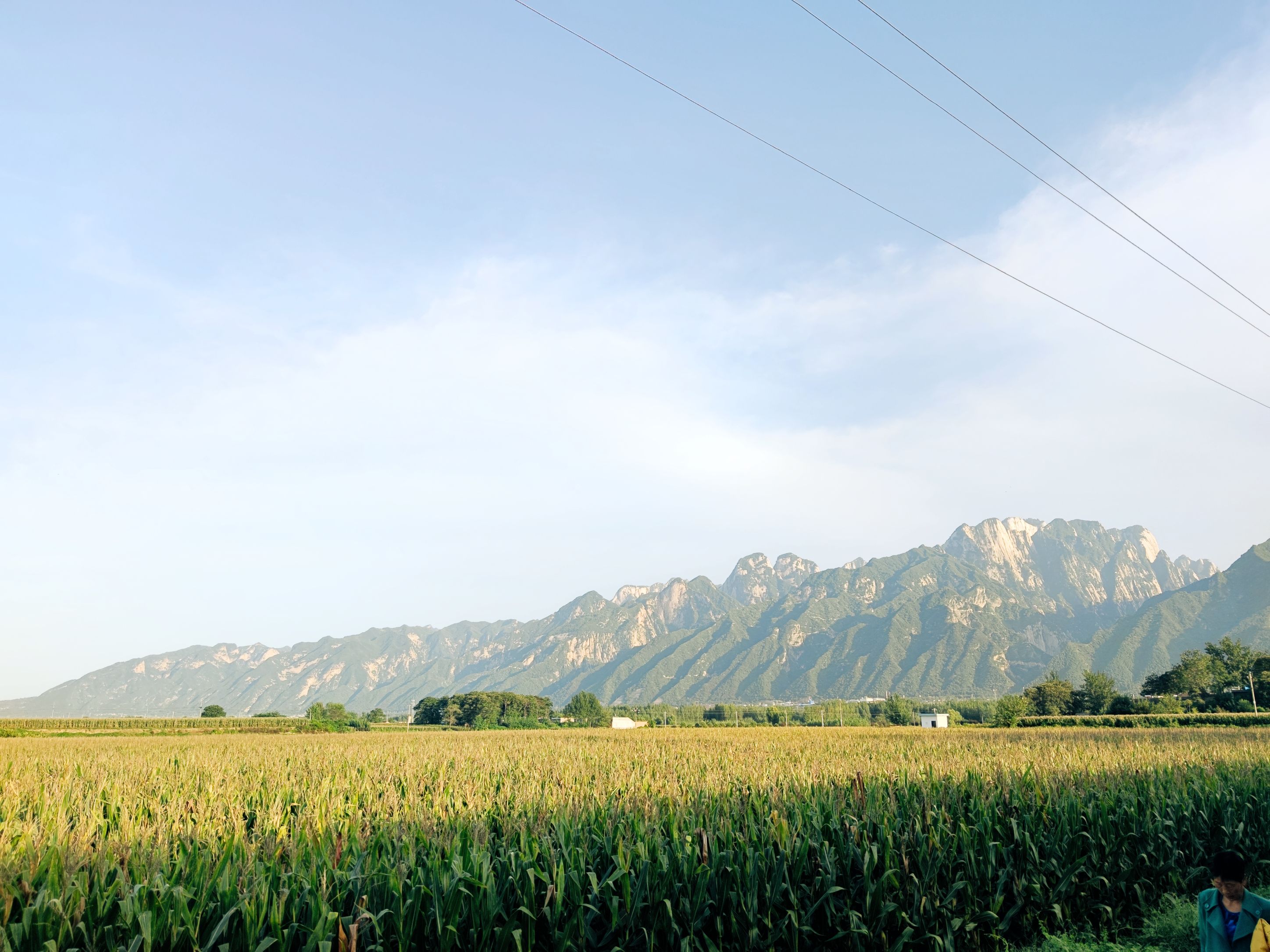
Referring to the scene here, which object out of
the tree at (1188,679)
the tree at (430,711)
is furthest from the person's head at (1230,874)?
the tree at (430,711)

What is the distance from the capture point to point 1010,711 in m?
90.6

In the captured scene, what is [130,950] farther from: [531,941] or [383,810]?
[383,810]

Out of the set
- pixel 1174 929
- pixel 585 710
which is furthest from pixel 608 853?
pixel 585 710

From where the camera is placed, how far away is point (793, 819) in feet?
34.4

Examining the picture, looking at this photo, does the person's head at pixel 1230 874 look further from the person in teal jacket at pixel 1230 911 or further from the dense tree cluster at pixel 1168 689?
the dense tree cluster at pixel 1168 689

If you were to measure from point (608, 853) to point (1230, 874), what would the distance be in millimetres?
5679

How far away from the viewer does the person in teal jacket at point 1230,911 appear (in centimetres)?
589

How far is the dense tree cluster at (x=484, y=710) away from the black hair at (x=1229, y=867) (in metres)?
108

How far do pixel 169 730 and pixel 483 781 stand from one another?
3111 inches

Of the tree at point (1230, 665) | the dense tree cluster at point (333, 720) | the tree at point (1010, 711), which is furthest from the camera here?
the tree at point (1230, 665)

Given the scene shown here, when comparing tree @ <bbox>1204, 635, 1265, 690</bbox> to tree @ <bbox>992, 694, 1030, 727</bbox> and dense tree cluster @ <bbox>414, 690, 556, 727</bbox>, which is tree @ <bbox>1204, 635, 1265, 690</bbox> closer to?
tree @ <bbox>992, 694, 1030, 727</bbox>

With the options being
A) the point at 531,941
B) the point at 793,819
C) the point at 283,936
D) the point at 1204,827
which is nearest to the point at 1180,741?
the point at 1204,827

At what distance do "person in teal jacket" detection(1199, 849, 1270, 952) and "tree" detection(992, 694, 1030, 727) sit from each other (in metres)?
78.0

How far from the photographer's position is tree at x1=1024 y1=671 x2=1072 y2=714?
331 ft
